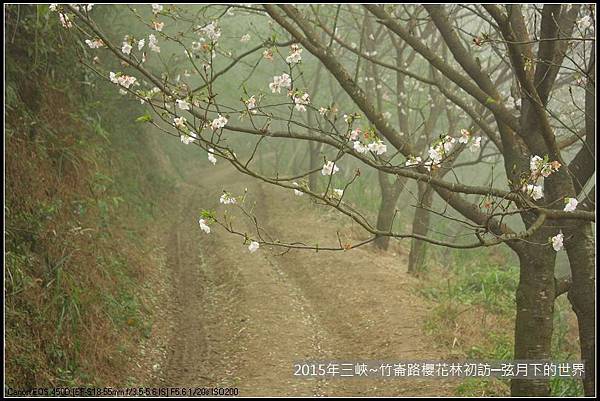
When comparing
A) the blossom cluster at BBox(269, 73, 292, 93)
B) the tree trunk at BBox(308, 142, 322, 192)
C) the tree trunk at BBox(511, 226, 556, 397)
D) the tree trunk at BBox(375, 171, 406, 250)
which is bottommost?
the tree trunk at BBox(511, 226, 556, 397)

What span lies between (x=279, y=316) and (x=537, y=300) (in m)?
4.58

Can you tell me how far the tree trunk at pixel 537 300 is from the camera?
5.21m

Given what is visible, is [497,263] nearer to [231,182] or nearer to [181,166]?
[231,182]

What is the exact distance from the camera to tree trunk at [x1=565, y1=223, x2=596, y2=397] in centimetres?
512

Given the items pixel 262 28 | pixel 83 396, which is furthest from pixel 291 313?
pixel 262 28

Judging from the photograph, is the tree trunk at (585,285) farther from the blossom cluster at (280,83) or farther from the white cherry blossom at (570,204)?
the blossom cluster at (280,83)

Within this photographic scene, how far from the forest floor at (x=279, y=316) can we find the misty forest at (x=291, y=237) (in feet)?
0.14

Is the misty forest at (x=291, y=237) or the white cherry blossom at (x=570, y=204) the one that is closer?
the white cherry blossom at (x=570, y=204)

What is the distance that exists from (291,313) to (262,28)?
18.3 m

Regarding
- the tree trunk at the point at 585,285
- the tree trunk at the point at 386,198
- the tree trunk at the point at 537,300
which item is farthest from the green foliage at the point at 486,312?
the tree trunk at the point at 386,198

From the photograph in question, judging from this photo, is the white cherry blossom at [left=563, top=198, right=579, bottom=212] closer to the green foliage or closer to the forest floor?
the forest floor

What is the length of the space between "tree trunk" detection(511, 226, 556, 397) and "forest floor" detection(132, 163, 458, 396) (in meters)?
1.43

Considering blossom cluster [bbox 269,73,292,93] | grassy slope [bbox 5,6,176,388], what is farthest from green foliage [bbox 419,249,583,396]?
grassy slope [bbox 5,6,176,388]

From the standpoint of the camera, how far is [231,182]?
20031 millimetres
